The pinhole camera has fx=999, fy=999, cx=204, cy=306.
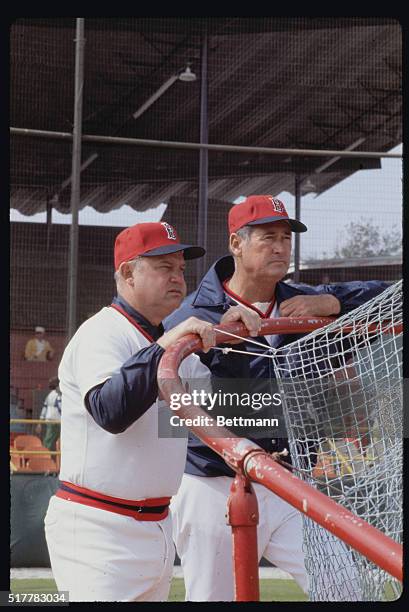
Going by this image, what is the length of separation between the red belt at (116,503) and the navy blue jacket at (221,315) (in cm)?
20

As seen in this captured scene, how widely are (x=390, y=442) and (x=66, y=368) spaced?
0.67 meters

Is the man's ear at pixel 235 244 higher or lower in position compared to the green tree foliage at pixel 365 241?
lower

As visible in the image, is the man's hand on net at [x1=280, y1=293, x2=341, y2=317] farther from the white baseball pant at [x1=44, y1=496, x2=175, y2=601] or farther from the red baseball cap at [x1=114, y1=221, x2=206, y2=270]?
the white baseball pant at [x1=44, y1=496, x2=175, y2=601]

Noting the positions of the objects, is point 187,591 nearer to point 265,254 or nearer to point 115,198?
point 265,254

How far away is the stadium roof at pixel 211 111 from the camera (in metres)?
3.60

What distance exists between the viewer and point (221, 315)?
7.35 ft

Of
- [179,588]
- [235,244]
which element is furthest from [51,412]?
[235,244]

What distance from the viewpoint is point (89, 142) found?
4.20 metres

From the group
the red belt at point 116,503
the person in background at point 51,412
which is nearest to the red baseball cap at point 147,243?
the red belt at point 116,503

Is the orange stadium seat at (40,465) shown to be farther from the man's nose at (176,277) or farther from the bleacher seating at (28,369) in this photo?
the man's nose at (176,277)

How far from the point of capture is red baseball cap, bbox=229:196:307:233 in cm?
232

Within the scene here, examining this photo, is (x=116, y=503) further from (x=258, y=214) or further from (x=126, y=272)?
(x=258, y=214)

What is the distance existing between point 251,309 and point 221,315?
0.23ft

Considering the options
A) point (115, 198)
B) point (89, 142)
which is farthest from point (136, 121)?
point (115, 198)
